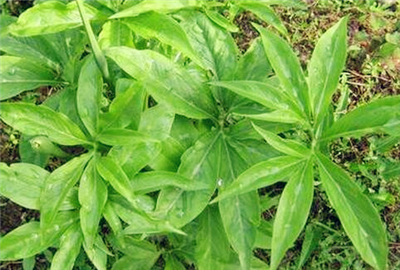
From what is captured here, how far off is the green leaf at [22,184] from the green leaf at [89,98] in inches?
9.0

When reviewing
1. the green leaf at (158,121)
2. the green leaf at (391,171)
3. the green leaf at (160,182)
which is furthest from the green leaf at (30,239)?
the green leaf at (391,171)

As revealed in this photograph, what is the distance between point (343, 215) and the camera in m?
1.75

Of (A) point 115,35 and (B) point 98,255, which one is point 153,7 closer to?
(A) point 115,35

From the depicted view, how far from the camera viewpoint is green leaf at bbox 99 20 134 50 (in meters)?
2.02

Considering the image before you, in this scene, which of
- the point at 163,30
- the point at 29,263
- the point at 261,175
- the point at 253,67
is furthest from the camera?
the point at 29,263

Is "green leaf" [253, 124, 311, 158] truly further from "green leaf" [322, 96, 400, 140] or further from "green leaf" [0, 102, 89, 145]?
"green leaf" [0, 102, 89, 145]

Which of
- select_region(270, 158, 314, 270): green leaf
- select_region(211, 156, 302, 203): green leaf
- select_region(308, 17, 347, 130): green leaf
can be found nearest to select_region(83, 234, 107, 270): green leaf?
select_region(211, 156, 302, 203): green leaf

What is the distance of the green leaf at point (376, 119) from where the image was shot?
1.75 meters

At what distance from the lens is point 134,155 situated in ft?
6.27

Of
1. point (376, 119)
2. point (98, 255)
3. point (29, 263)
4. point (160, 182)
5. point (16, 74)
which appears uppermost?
point (376, 119)

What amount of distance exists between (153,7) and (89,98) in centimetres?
36

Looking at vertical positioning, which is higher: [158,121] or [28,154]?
[158,121]

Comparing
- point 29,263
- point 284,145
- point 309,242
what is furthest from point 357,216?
point 29,263

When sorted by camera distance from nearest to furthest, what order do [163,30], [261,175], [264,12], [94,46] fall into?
1. [261,175]
2. [94,46]
3. [163,30]
4. [264,12]
